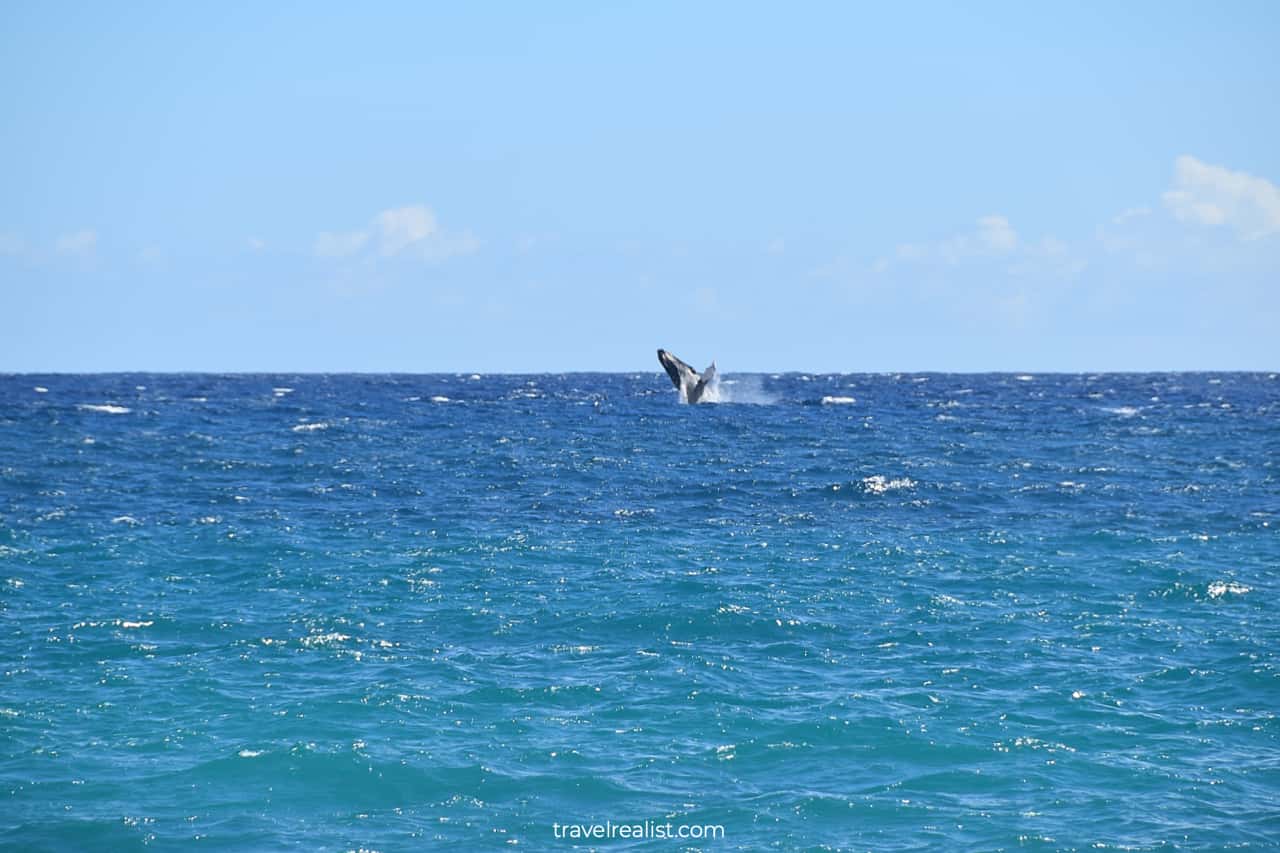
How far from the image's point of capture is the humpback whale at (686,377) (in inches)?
3051

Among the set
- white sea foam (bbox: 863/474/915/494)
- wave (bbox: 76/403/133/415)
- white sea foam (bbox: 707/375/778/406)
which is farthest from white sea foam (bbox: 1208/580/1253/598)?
wave (bbox: 76/403/133/415)

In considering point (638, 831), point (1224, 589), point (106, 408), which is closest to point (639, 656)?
point (638, 831)

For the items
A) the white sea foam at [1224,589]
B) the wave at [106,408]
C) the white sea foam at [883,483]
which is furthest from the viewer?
the wave at [106,408]

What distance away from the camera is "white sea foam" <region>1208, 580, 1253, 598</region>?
25.4 meters

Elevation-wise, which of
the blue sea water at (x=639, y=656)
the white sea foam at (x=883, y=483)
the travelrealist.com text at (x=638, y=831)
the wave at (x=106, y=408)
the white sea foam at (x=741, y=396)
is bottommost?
the travelrealist.com text at (x=638, y=831)

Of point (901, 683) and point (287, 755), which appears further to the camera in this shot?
point (901, 683)

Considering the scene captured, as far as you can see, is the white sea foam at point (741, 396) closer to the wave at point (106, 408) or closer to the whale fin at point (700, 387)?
the whale fin at point (700, 387)

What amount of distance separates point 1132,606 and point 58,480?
3519cm

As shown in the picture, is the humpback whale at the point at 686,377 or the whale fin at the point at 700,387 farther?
the whale fin at the point at 700,387

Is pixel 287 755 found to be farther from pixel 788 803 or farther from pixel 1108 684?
pixel 1108 684

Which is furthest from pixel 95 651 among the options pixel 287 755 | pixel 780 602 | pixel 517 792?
pixel 780 602

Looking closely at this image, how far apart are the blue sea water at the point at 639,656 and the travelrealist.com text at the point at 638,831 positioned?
15 cm

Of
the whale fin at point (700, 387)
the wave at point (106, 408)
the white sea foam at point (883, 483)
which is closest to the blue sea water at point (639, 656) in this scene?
the white sea foam at point (883, 483)

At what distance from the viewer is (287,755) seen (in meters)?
16.4
